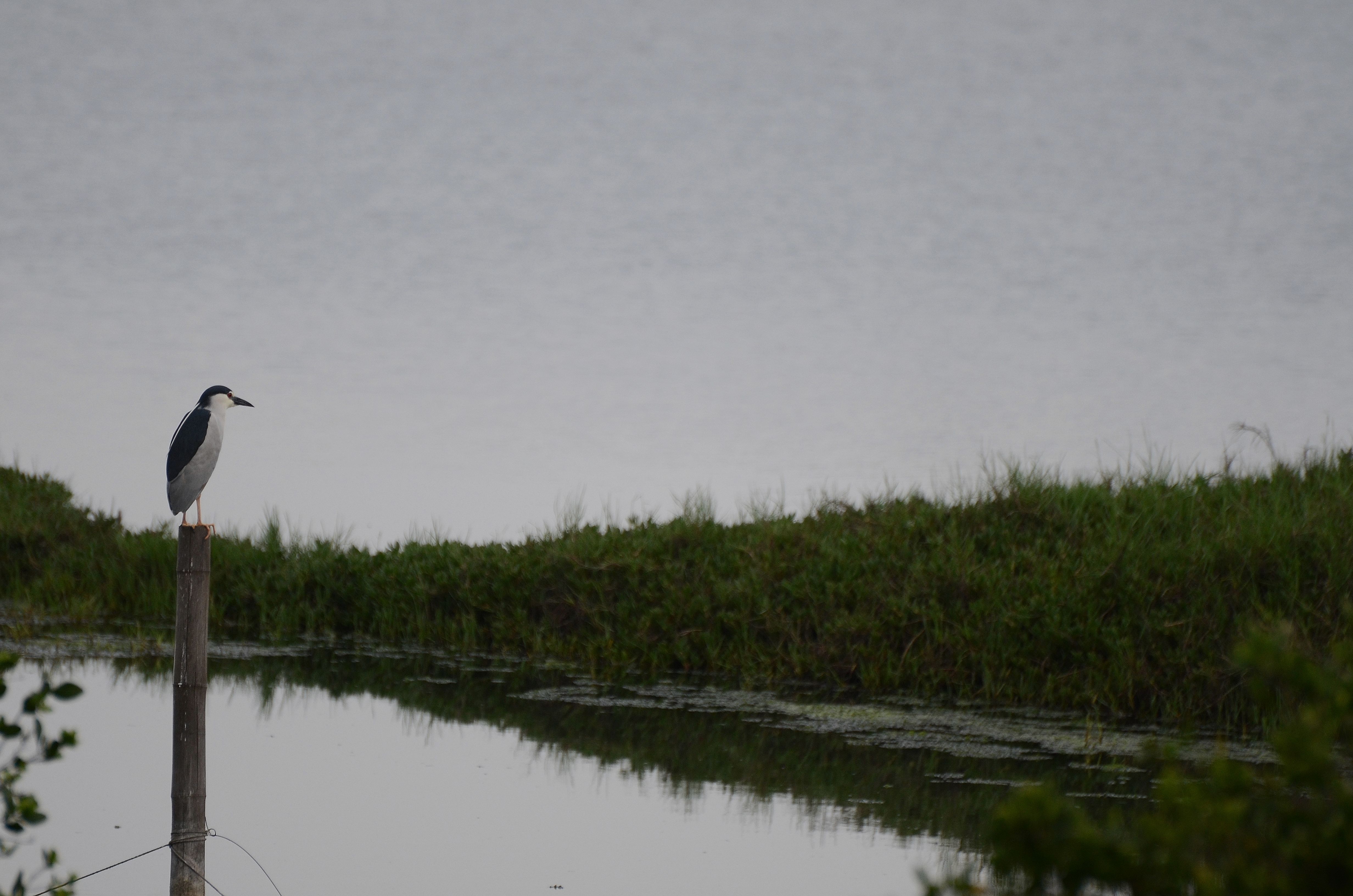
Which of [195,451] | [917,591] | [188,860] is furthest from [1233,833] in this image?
[917,591]

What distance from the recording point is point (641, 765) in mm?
8641

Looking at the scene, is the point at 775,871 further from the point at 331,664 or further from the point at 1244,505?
the point at 331,664

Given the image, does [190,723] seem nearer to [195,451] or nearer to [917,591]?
[195,451]

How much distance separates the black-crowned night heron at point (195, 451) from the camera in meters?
8.50

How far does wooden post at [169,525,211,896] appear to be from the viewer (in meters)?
5.63

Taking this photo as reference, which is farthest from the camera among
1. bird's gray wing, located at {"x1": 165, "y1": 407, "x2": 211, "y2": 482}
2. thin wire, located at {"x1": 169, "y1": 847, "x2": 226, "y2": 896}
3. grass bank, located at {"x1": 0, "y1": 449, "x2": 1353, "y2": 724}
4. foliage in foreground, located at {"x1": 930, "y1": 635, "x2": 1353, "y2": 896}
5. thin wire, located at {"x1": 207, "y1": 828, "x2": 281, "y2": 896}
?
grass bank, located at {"x1": 0, "y1": 449, "x2": 1353, "y2": 724}

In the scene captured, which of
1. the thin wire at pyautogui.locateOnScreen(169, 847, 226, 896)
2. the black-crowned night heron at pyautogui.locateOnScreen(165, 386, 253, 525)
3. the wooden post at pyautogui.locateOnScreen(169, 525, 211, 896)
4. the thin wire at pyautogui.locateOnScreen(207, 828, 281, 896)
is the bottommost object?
the thin wire at pyautogui.locateOnScreen(207, 828, 281, 896)

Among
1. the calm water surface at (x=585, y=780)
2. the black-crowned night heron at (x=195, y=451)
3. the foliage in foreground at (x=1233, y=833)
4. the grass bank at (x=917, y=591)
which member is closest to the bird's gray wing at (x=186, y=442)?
the black-crowned night heron at (x=195, y=451)

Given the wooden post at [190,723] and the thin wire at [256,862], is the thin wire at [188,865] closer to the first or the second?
the wooden post at [190,723]

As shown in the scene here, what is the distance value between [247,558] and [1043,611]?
34.5 ft

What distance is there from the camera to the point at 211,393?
28.8 feet

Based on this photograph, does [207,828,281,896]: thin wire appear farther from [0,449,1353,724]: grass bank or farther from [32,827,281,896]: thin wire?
[0,449,1353,724]: grass bank

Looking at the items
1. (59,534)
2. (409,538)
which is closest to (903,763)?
(409,538)

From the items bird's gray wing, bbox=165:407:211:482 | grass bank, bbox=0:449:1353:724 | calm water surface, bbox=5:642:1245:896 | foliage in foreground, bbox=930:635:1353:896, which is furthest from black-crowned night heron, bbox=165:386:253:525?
foliage in foreground, bbox=930:635:1353:896
